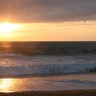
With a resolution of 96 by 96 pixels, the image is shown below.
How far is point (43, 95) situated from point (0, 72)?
1117 centimetres

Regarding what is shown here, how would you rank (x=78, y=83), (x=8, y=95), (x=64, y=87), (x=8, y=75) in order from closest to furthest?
(x=8, y=95)
(x=64, y=87)
(x=78, y=83)
(x=8, y=75)

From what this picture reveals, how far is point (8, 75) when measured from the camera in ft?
77.0

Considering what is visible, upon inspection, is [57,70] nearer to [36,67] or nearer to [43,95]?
[36,67]

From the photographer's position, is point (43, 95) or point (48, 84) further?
point (48, 84)

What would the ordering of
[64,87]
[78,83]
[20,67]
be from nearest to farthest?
1. [64,87]
2. [78,83]
3. [20,67]

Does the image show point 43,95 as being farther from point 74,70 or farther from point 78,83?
point 74,70

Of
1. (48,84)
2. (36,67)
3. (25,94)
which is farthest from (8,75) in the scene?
(25,94)

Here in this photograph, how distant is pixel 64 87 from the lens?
17.1 metres

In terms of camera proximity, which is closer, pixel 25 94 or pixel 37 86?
pixel 25 94

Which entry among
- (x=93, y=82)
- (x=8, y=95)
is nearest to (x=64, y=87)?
(x=93, y=82)

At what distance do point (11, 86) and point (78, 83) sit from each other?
3.86 metres

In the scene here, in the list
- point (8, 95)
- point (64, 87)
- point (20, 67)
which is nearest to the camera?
point (8, 95)

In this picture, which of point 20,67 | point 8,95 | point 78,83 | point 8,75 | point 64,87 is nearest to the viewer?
point 8,95

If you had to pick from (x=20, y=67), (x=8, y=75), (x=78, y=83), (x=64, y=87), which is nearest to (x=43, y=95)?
(x=64, y=87)
